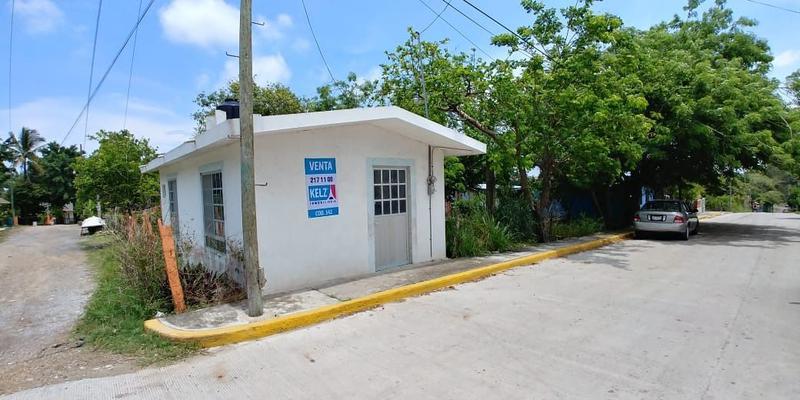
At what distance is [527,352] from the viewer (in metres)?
4.83

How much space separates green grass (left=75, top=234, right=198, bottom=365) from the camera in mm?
5129

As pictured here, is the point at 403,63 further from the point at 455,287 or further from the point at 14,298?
the point at 14,298

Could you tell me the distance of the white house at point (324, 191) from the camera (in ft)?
24.0

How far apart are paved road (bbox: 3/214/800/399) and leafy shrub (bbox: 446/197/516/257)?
2906mm

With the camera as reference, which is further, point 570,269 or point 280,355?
point 570,269

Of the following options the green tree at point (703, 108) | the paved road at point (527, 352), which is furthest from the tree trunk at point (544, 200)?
the paved road at point (527, 352)

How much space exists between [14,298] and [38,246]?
1354cm

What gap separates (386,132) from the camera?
911 centimetres

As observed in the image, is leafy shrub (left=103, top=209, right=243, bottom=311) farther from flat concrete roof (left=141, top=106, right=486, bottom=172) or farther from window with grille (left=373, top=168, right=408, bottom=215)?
window with grille (left=373, top=168, right=408, bottom=215)

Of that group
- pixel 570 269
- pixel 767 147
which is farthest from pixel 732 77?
pixel 570 269

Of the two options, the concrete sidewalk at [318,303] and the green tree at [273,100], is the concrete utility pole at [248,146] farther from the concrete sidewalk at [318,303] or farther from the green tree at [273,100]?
the green tree at [273,100]

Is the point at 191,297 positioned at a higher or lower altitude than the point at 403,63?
lower

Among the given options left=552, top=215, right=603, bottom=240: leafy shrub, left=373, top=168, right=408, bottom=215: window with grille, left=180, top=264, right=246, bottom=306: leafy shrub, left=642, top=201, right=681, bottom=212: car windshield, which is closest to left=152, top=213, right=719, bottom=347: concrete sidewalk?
left=180, top=264, right=246, bottom=306: leafy shrub

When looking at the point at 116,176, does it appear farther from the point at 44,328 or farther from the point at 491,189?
the point at 491,189
